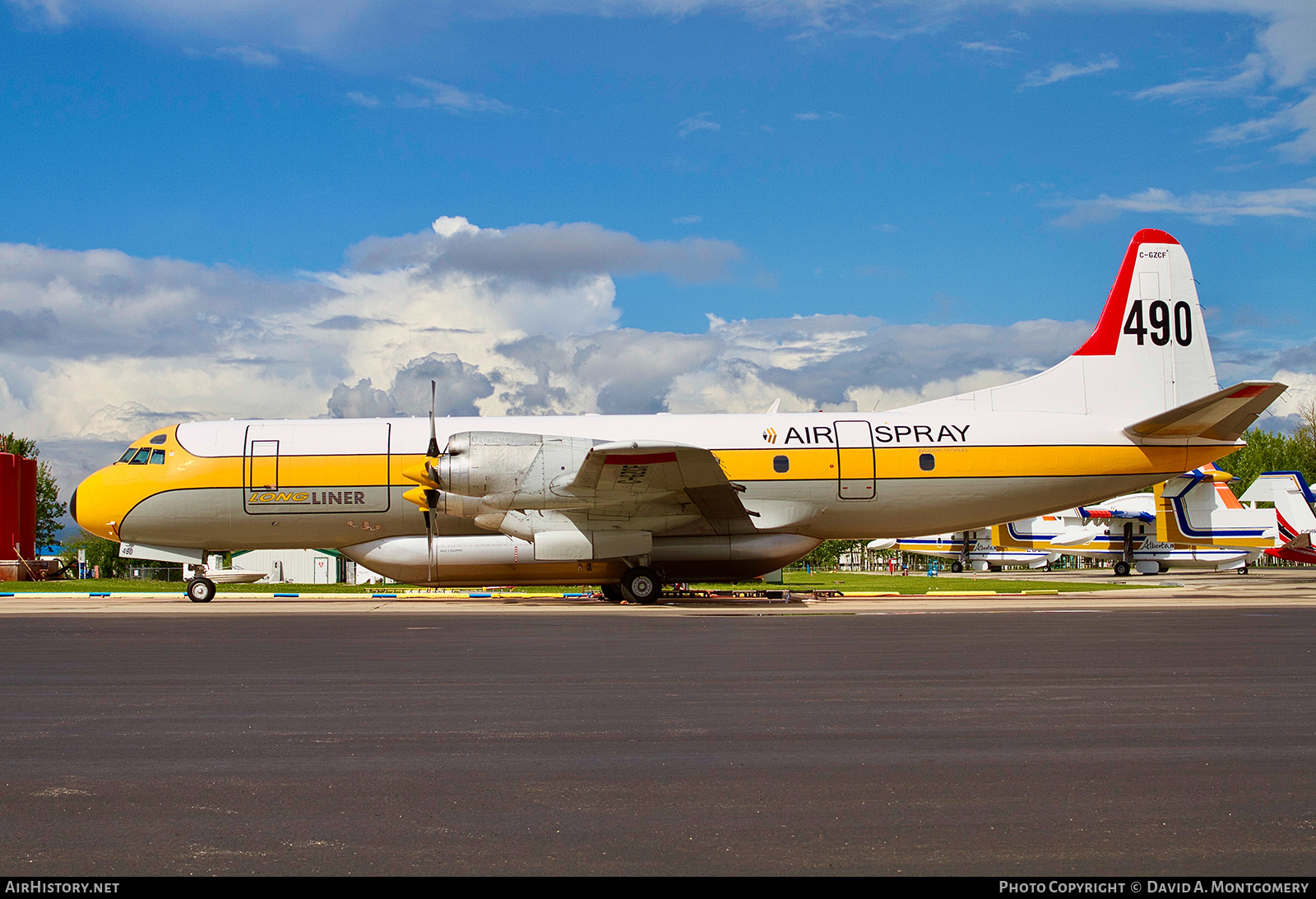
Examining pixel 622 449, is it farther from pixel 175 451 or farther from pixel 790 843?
pixel 790 843

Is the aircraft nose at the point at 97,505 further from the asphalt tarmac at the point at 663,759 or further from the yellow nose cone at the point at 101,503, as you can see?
the asphalt tarmac at the point at 663,759

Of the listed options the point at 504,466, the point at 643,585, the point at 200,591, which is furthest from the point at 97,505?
the point at 643,585

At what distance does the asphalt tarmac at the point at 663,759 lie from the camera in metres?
3.73

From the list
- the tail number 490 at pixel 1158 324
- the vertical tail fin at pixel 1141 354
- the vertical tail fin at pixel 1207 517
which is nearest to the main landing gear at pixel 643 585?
the vertical tail fin at pixel 1141 354

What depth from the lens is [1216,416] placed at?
20.6 meters

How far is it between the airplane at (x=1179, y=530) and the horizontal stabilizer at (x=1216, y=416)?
61.7 ft

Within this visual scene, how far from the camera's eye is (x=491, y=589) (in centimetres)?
2973

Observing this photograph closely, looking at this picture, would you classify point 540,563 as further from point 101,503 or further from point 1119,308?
point 1119,308

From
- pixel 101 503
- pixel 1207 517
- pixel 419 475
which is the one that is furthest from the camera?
pixel 1207 517

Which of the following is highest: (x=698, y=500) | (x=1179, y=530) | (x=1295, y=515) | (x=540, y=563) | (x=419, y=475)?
(x=419, y=475)

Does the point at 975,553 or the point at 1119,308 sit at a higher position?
the point at 1119,308

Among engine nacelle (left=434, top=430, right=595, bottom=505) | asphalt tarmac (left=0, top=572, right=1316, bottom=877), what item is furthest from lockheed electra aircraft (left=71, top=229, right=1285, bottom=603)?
asphalt tarmac (left=0, top=572, right=1316, bottom=877)

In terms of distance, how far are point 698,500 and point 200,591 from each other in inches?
465
